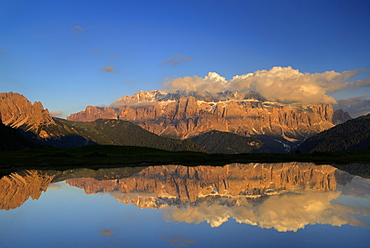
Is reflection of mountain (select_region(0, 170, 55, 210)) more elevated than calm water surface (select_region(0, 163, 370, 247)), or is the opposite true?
reflection of mountain (select_region(0, 170, 55, 210))

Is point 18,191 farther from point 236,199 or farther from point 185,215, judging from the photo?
point 236,199

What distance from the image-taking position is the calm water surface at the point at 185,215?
1873cm

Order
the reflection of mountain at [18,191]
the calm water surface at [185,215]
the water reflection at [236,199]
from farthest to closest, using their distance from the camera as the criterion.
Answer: the reflection of mountain at [18,191] → the water reflection at [236,199] → the calm water surface at [185,215]

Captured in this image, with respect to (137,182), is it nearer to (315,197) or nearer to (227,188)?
(227,188)

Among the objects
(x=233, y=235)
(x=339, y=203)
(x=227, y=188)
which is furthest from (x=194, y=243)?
(x=227, y=188)

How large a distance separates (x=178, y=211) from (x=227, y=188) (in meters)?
13.2

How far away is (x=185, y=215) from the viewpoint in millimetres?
Answer: 25109

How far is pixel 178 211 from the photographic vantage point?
26.4 meters

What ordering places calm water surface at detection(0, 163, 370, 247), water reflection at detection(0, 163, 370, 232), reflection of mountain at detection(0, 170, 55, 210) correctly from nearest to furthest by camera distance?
calm water surface at detection(0, 163, 370, 247) < water reflection at detection(0, 163, 370, 232) < reflection of mountain at detection(0, 170, 55, 210)

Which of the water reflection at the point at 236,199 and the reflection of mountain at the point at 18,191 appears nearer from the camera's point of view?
the water reflection at the point at 236,199

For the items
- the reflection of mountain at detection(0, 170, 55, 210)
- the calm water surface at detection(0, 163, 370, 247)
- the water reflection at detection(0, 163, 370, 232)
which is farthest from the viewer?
the reflection of mountain at detection(0, 170, 55, 210)

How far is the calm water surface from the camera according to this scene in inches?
738

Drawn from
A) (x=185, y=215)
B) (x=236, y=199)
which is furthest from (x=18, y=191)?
(x=236, y=199)

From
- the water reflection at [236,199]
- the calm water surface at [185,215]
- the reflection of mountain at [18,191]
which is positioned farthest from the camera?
the reflection of mountain at [18,191]
